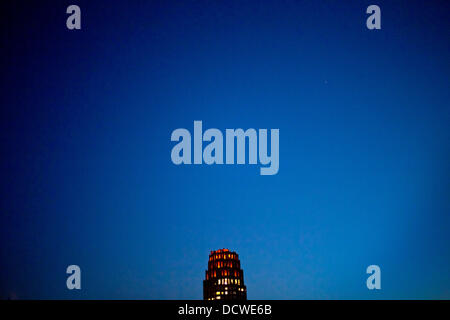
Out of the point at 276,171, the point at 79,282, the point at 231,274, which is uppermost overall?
the point at 276,171
